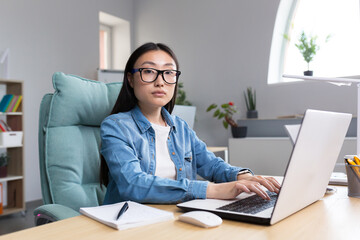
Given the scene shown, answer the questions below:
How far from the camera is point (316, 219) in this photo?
30.6 inches

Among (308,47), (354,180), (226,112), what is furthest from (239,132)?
(354,180)

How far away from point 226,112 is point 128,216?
3410 mm

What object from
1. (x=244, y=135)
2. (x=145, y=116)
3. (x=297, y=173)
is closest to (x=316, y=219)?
(x=297, y=173)

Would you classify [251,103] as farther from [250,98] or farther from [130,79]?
[130,79]

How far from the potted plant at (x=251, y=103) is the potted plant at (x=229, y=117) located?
7.3 inches

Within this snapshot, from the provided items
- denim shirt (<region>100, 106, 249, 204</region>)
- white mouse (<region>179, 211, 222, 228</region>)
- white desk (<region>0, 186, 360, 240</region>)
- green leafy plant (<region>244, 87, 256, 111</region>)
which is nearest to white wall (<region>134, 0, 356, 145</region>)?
green leafy plant (<region>244, 87, 256, 111</region>)

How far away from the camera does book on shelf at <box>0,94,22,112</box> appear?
3.47 m

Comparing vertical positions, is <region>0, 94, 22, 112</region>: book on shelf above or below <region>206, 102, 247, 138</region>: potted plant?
above

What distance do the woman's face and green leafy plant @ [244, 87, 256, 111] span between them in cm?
278

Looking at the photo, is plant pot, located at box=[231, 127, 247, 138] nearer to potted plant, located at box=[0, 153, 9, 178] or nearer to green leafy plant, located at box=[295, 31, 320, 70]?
green leafy plant, located at box=[295, 31, 320, 70]

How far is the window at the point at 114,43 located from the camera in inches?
211

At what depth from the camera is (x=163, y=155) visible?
129 centimetres

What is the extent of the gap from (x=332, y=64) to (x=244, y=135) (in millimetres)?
1308

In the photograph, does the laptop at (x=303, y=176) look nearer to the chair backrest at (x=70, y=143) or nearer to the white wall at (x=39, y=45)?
the chair backrest at (x=70, y=143)
